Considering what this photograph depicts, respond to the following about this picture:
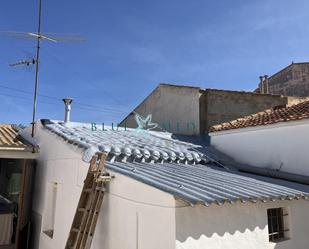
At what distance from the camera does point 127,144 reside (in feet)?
31.7

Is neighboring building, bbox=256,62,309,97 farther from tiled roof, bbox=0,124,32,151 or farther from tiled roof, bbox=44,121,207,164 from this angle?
tiled roof, bbox=0,124,32,151

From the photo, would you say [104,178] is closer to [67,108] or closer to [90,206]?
[90,206]

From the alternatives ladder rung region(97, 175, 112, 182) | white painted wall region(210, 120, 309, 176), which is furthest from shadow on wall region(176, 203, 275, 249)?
white painted wall region(210, 120, 309, 176)

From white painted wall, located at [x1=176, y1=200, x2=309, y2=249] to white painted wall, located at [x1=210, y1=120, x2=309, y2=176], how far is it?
8.06ft

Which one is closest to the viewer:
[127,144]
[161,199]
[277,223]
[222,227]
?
[161,199]

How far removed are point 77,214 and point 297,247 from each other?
5.17m

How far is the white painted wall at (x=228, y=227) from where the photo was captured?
580 cm

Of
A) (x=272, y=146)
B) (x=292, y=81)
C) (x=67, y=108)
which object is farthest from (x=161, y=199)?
(x=292, y=81)

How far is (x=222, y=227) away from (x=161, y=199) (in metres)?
1.41

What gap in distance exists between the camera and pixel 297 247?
26.2 feet

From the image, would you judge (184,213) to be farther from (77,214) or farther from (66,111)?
(66,111)

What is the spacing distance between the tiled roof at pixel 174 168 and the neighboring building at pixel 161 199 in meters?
0.02

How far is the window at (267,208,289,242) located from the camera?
313 inches

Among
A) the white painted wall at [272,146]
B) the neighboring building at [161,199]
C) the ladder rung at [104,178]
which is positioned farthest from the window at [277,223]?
the ladder rung at [104,178]
